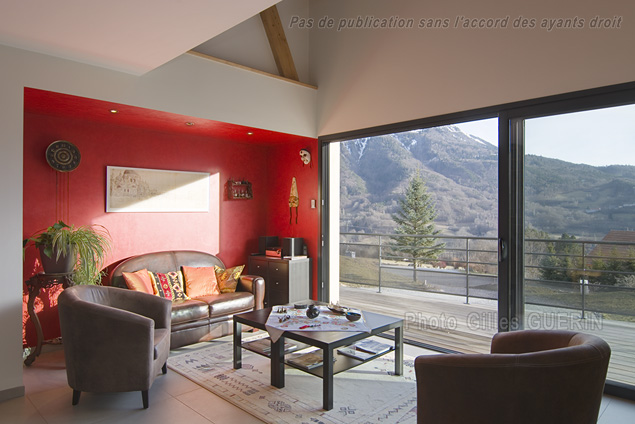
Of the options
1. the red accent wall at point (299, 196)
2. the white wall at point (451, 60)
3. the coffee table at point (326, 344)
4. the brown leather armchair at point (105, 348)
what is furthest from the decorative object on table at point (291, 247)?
the brown leather armchair at point (105, 348)

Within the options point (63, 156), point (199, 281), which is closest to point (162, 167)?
point (63, 156)

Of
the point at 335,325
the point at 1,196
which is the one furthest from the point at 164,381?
the point at 1,196

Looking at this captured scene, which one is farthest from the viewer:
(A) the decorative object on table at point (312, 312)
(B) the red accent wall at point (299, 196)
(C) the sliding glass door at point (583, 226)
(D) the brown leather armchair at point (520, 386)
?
(B) the red accent wall at point (299, 196)

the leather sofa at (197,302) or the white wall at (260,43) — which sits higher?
the white wall at (260,43)

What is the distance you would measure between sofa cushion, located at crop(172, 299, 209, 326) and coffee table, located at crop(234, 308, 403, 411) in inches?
28.9

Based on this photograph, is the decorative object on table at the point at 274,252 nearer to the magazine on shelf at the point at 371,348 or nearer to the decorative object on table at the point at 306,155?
the decorative object on table at the point at 306,155

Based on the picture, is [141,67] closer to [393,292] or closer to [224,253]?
[224,253]

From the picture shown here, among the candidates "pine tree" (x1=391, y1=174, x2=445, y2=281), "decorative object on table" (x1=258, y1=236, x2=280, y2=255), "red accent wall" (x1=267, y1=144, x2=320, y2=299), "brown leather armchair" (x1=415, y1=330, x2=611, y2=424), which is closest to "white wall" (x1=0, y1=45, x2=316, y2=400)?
"red accent wall" (x1=267, y1=144, x2=320, y2=299)

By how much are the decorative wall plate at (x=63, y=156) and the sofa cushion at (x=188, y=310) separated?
1741 millimetres

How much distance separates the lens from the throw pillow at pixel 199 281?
15.7 feet

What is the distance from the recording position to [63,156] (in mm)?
4230

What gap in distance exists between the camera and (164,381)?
3.48 meters

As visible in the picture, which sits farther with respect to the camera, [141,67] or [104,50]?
[141,67]

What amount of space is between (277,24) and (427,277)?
4545mm
